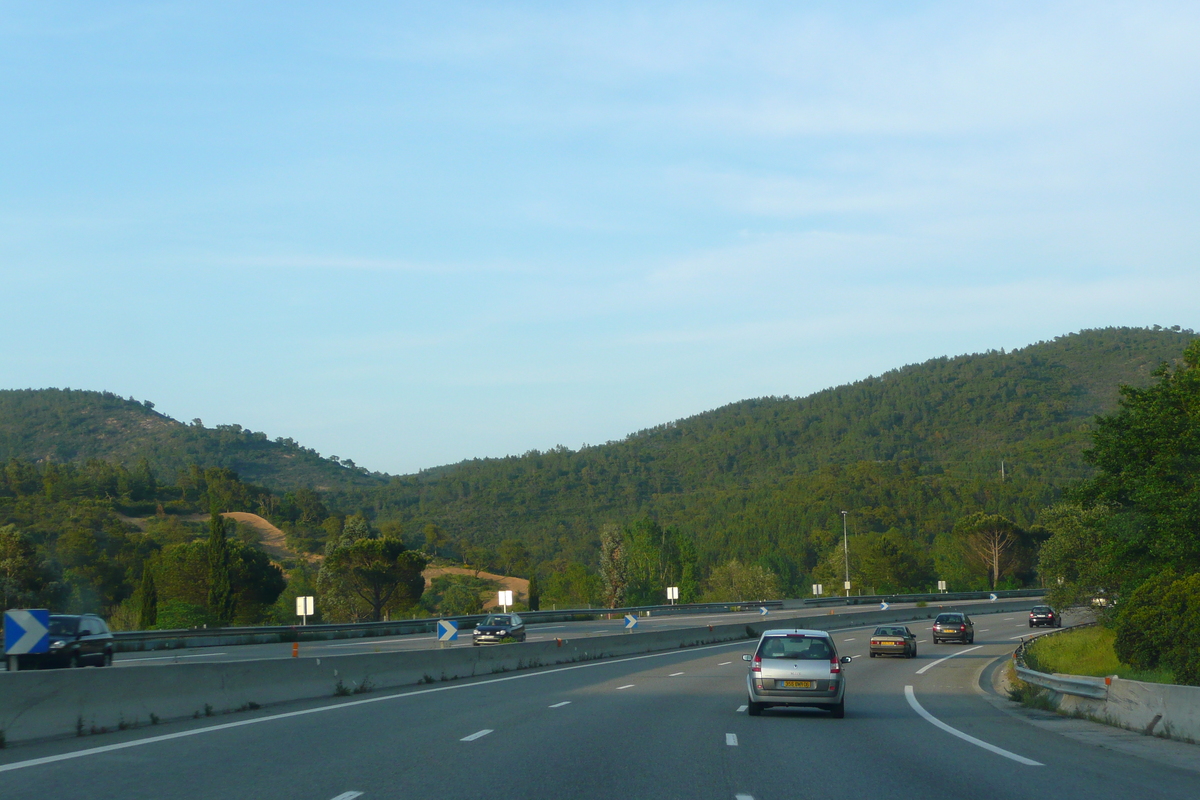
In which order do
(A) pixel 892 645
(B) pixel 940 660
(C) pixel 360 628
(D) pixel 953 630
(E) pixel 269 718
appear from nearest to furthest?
(E) pixel 269 718 → (B) pixel 940 660 → (A) pixel 892 645 → (D) pixel 953 630 → (C) pixel 360 628

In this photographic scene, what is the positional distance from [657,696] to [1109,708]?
29.7 ft

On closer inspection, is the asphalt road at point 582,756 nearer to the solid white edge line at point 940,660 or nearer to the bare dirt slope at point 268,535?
the solid white edge line at point 940,660

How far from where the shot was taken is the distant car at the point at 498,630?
46.8 metres

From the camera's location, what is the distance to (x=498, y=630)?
4709 cm

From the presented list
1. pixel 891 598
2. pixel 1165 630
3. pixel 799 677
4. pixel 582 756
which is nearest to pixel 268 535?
pixel 891 598

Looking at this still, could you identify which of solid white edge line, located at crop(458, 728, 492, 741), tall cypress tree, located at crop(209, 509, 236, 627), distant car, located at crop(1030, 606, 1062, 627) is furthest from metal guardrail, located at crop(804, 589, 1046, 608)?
solid white edge line, located at crop(458, 728, 492, 741)

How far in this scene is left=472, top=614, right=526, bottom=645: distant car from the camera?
46750 millimetres

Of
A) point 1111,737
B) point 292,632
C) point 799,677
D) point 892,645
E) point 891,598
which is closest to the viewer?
point 1111,737

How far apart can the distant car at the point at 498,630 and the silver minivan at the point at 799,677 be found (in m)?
29.2

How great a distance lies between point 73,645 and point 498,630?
77.2 ft

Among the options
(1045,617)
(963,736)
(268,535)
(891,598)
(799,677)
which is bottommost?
(891,598)

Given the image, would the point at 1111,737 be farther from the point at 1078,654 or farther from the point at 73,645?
the point at 1078,654

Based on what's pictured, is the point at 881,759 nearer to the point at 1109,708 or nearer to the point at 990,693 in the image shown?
the point at 1109,708

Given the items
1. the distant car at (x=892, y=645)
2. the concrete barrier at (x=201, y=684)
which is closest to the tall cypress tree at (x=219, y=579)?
the concrete barrier at (x=201, y=684)
